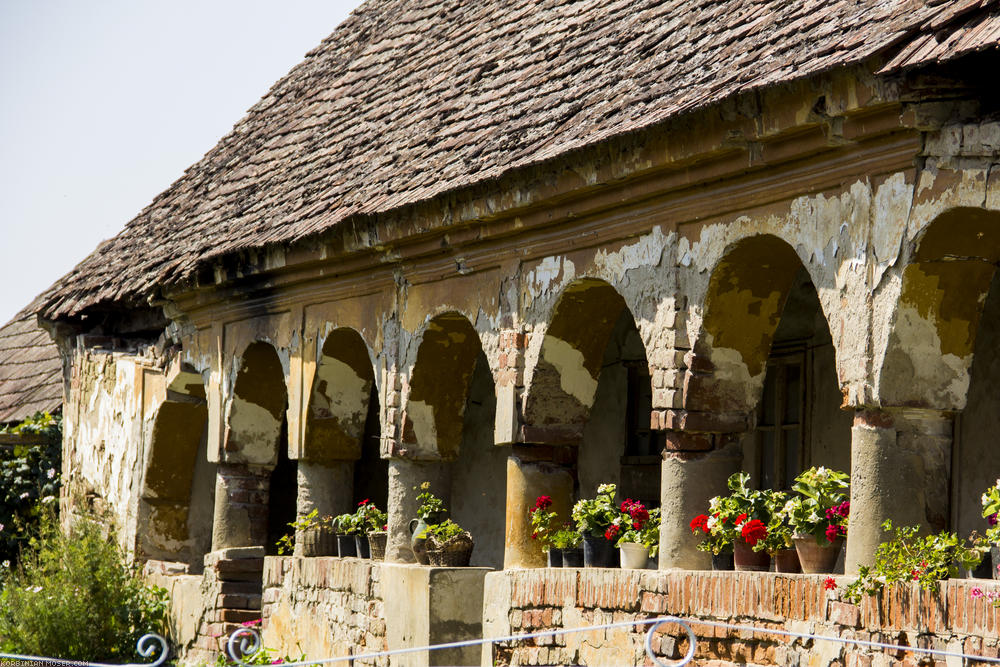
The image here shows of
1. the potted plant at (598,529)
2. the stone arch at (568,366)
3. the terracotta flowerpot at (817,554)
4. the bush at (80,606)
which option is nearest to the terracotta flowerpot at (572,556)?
the potted plant at (598,529)

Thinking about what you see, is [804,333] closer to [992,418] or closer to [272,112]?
[992,418]

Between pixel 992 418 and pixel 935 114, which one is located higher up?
pixel 935 114

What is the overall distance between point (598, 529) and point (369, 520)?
269cm

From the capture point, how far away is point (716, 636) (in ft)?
20.9

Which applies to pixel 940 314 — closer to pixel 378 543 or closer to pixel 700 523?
pixel 700 523

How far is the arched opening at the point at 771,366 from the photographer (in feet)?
22.4

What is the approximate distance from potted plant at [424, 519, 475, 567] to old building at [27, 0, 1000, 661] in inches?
8.1

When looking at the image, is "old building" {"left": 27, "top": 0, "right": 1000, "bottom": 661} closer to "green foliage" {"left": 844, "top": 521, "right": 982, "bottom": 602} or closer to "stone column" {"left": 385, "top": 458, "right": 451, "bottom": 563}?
"stone column" {"left": 385, "top": 458, "right": 451, "bottom": 563}

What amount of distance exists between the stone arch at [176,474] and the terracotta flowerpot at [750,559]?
6676mm

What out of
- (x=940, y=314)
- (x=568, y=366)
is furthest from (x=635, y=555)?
(x=940, y=314)

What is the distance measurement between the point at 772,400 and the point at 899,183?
3395 mm

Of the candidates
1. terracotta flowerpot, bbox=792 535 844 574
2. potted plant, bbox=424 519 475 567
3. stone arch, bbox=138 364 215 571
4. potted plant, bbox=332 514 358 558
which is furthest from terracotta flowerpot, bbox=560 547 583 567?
stone arch, bbox=138 364 215 571

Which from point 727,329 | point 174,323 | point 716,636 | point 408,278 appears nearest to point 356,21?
point 174,323

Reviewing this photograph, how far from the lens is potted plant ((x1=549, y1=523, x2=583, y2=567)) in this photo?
777cm
